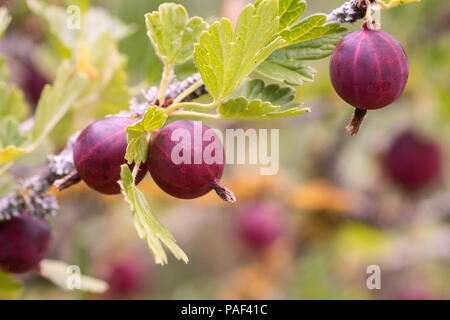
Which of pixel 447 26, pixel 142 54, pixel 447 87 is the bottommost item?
pixel 142 54

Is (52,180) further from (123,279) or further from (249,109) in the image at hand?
(123,279)

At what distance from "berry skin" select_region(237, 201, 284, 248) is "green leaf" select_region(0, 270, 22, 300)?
1229 millimetres

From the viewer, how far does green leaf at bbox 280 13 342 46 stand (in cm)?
66

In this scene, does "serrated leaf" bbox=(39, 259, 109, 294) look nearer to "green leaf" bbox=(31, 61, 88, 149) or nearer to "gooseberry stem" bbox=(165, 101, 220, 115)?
"green leaf" bbox=(31, 61, 88, 149)

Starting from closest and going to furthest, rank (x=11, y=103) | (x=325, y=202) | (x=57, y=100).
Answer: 1. (x=57, y=100)
2. (x=11, y=103)
3. (x=325, y=202)

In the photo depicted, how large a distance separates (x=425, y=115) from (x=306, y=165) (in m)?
0.51

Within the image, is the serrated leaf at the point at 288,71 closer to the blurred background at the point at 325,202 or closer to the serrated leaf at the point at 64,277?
the serrated leaf at the point at 64,277

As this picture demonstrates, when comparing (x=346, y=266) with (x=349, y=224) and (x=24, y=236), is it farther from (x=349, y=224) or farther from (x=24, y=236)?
(x=24, y=236)

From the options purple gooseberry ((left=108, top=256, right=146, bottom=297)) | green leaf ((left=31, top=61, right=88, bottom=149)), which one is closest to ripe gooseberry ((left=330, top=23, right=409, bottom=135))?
green leaf ((left=31, top=61, right=88, bottom=149))

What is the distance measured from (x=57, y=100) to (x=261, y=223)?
1305mm

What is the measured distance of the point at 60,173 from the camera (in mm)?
754

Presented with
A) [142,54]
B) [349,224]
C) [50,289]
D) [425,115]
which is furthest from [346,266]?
[142,54]

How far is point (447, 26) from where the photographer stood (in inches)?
75.4

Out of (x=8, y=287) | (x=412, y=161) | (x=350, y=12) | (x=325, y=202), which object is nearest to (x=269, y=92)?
(x=350, y=12)
